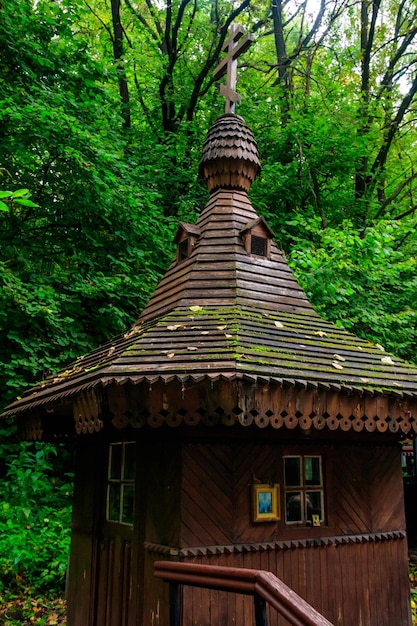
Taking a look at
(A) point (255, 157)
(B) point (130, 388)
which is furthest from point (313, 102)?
(B) point (130, 388)

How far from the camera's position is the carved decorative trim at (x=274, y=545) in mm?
4680

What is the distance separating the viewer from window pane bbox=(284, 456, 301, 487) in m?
5.44

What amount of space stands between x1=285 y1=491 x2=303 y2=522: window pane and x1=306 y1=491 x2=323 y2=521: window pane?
0.41 ft

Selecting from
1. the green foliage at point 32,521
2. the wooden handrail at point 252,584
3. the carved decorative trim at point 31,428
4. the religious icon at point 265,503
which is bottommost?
the green foliage at point 32,521

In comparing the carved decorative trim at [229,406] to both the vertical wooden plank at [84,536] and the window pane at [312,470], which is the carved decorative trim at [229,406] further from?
the vertical wooden plank at [84,536]

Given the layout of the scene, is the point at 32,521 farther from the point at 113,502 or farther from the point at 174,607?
the point at 174,607

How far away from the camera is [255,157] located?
26.7 feet

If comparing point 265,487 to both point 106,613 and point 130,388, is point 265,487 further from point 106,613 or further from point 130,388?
point 106,613

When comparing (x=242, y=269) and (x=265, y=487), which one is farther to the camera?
(x=242, y=269)

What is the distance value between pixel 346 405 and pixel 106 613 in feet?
11.6

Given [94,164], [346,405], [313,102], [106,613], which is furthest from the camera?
[313,102]

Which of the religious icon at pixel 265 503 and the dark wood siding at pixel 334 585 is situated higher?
the religious icon at pixel 265 503

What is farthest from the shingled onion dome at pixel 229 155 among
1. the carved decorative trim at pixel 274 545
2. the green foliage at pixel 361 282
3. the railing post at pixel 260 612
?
the railing post at pixel 260 612

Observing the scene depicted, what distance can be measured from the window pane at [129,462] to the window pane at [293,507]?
1.66 metres
